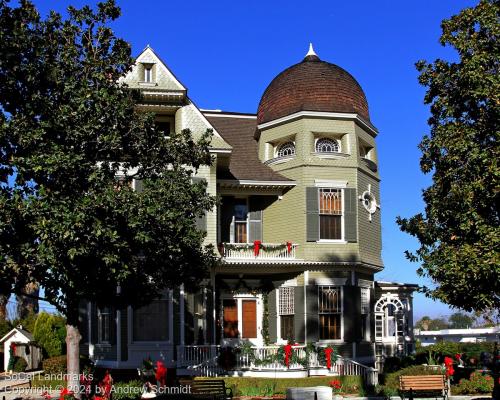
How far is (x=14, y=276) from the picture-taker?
15.9 m

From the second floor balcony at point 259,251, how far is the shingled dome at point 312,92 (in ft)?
18.1

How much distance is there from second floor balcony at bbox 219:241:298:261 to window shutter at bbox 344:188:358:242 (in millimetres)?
2194

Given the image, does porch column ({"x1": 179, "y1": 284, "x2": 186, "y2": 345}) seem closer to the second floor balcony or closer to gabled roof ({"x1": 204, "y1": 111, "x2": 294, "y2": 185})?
the second floor balcony

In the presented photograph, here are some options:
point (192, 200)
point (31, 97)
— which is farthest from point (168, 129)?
point (31, 97)

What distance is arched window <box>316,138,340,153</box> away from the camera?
97.7ft

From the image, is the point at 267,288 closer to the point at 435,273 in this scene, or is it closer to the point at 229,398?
the point at 229,398

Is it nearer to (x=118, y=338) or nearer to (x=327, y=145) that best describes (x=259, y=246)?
(x=327, y=145)

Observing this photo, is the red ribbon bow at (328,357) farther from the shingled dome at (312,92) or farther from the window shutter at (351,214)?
the shingled dome at (312,92)

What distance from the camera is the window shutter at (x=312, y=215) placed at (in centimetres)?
2845

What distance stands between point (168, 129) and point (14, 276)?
43.0 feet

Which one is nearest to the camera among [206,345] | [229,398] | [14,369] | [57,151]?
[57,151]

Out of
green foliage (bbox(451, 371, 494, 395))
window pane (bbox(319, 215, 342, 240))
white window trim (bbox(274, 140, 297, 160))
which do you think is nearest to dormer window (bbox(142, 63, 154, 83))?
white window trim (bbox(274, 140, 297, 160))

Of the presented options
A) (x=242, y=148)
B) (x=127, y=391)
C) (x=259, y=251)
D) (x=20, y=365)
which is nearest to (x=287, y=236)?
(x=259, y=251)

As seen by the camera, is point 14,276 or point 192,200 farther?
point 192,200
